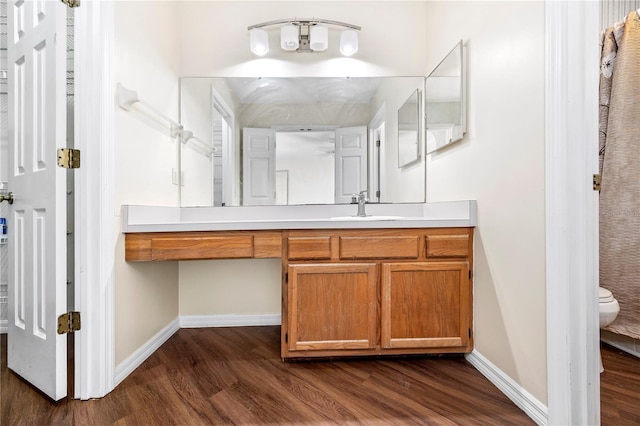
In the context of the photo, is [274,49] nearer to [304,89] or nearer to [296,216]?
[304,89]

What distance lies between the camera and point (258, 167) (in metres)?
2.17

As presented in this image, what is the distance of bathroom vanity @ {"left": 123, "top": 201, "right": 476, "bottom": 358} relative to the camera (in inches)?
62.5

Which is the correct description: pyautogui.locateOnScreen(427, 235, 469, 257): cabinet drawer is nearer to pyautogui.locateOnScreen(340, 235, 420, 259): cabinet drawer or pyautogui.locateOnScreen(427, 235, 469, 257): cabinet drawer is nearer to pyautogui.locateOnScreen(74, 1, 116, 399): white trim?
pyautogui.locateOnScreen(340, 235, 420, 259): cabinet drawer

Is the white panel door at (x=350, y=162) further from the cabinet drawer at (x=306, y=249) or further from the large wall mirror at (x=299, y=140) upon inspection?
the cabinet drawer at (x=306, y=249)

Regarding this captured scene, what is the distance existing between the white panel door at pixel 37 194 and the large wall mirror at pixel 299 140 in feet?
2.80

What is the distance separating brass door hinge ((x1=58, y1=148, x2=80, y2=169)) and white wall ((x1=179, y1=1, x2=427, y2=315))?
1.06m

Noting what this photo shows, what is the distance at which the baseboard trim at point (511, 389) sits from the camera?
1.17 metres

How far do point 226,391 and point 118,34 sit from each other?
5.73ft

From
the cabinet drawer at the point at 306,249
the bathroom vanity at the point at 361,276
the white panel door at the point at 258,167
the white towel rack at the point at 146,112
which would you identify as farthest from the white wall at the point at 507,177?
the white towel rack at the point at 146,112

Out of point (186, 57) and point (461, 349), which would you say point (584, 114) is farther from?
point (186, 57)

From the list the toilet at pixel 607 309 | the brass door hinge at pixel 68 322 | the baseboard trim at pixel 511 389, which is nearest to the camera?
the baseboard trim at pixel 511 389

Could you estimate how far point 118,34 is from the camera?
144 centimetres

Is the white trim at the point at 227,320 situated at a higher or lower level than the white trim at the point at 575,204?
lower

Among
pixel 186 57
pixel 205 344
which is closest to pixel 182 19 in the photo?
pixel 186 57
